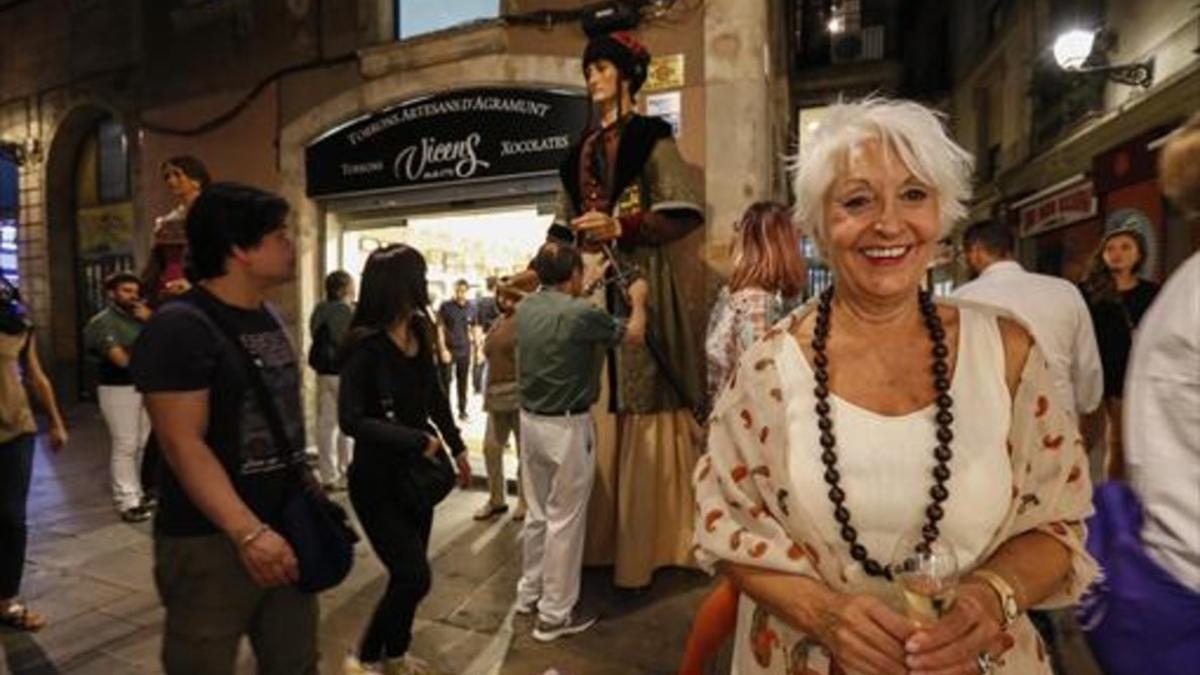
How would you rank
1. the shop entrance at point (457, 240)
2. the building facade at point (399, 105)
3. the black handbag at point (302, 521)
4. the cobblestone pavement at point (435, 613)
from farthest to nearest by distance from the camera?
the shop entrance at point (457, 240) → the building facade at point (399, 105) → the cobblestone pavement at point (435, 613) → the black handbag at point (302, 521)

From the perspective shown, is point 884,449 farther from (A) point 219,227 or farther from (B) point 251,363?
(A) point 219,227

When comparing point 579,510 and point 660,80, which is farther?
point 660,80

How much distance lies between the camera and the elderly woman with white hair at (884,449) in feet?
4.29

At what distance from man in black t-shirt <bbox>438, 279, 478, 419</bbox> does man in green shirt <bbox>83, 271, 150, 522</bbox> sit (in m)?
3.33

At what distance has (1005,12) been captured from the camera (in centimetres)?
1295

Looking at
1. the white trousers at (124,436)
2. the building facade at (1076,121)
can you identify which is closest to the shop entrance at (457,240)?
the white trousers at (124,436)

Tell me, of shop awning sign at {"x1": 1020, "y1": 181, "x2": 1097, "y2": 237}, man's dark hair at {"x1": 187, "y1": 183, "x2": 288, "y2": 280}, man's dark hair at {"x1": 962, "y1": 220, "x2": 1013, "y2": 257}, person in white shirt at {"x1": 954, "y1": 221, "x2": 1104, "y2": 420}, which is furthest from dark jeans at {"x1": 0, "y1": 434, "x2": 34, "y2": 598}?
shop awning sign at {"x1": 1020, "y1": 181, "x2": 1097, "y2": 237}

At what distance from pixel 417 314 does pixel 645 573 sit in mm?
2070

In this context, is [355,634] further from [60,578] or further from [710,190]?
[710,190]

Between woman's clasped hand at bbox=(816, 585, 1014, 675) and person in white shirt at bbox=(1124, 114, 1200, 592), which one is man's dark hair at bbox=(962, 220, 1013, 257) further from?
woman's clasped hand at bbox=(816, 585, 1014, 675)

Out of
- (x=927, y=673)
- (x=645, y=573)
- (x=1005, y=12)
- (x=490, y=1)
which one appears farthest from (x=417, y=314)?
(x=1005, y=12)

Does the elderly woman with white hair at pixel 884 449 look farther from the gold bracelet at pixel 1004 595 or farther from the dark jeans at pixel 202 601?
the dark jeans at pixel 202 601

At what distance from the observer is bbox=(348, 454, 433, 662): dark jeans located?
9.19ft

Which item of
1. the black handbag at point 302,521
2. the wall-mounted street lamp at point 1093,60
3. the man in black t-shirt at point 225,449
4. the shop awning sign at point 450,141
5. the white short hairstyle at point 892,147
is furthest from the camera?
the wall-mounted street lamp at point 1093,60
